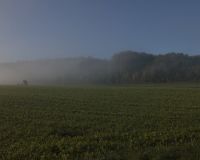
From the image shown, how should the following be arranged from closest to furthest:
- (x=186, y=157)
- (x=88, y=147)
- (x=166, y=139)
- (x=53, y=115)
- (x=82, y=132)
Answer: (x=186, y=157)
(x=88, y=147)
(x=166, y=139)
(x=82, y=132)
(x=53, y=115)

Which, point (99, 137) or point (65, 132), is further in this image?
point (65, 132)

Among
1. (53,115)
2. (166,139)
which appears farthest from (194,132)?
(53,115)

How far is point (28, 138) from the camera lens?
16.1 metres

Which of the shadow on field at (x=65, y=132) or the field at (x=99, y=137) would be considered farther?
the shadow on field at (x=65, y=132)

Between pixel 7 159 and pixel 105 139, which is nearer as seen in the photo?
pixel 7 159

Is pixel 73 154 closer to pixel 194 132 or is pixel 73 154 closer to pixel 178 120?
pixel 194 132

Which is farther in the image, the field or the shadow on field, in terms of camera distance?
the shadow on field

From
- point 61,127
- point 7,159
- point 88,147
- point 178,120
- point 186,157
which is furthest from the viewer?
point 178,120

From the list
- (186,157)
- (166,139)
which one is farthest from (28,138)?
(186,157)

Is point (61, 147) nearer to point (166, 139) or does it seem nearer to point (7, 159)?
point (7, 159)

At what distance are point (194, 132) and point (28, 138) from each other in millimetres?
7756

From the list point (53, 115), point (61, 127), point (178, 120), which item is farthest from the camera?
point (53, 115)

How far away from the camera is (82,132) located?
682 inches

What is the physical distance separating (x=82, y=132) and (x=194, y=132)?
5388 millimetres
